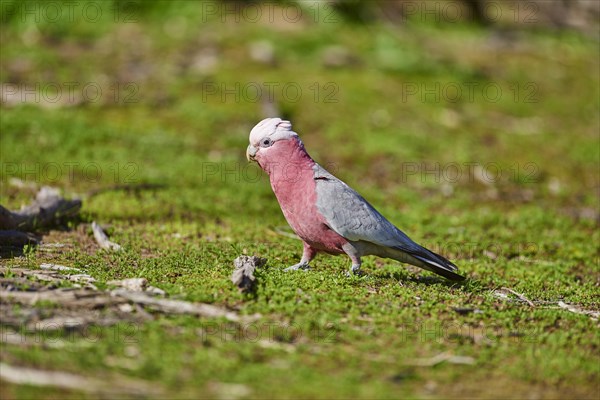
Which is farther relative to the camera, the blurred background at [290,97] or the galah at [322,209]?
the blurred background at [290,97]

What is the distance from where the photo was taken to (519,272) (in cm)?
734

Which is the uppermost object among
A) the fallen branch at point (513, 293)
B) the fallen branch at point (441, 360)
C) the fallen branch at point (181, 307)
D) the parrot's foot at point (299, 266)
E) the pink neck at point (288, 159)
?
the pink neck at point (288, 159)

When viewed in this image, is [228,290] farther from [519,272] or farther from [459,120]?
[459,120]

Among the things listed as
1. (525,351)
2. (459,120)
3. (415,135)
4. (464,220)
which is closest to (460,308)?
(525,351)

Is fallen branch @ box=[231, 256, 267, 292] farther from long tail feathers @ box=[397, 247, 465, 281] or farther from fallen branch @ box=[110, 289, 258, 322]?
long tail feathers @ box=[397, 247, 465, 281]

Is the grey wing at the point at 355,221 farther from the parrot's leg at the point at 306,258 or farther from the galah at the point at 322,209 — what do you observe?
the parrot's leg at the point at 306,258

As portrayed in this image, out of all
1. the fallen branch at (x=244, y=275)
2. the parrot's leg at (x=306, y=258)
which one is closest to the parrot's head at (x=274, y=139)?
the parrot's leg at (x=306, y=258)

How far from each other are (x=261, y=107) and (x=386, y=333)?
→ 800cm

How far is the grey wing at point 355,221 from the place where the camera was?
5.94 metres

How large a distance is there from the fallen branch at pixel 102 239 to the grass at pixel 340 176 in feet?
0.36

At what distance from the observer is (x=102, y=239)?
23.8ft

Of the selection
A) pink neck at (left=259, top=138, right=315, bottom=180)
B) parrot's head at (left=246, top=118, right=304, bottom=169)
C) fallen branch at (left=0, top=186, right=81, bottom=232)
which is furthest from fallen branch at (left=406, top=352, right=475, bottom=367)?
fallen branch at (left=0, top=186, right=81, bottom=232)

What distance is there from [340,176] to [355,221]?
4.93m

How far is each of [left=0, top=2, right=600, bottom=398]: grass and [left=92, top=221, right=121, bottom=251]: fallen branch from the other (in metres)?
0.11
